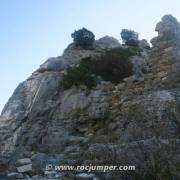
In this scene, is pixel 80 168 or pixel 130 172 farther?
pixel 80 168

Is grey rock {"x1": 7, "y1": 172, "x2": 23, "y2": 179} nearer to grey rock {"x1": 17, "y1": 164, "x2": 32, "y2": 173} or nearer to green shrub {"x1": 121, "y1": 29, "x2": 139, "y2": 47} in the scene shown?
grey rock {"x1": 17, "y1": 164, "x2": 32, "y2": 173}

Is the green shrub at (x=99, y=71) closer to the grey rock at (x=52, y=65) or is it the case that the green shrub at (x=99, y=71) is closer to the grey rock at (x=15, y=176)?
the grey rock at (x=52, y=65)

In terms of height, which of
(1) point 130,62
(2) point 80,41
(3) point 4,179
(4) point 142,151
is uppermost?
(2) point 80,41

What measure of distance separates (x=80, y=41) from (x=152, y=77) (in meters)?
9.60

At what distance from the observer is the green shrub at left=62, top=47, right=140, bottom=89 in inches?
771

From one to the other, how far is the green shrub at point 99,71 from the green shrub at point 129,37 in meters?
8.97

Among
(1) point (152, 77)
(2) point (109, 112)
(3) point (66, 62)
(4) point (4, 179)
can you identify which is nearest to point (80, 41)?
(3) point (66, 62)

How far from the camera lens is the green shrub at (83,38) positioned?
2714 centimetres

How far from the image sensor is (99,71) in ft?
67.3

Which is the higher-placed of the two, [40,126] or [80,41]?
[80,41]

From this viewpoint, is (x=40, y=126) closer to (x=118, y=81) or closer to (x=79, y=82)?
(x=79, y=82)

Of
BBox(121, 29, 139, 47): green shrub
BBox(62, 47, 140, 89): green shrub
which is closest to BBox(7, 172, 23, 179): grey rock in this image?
BBox(62, 47, 140, 89): green shrub

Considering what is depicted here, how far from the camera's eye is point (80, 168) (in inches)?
365

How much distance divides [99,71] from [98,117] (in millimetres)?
4192
